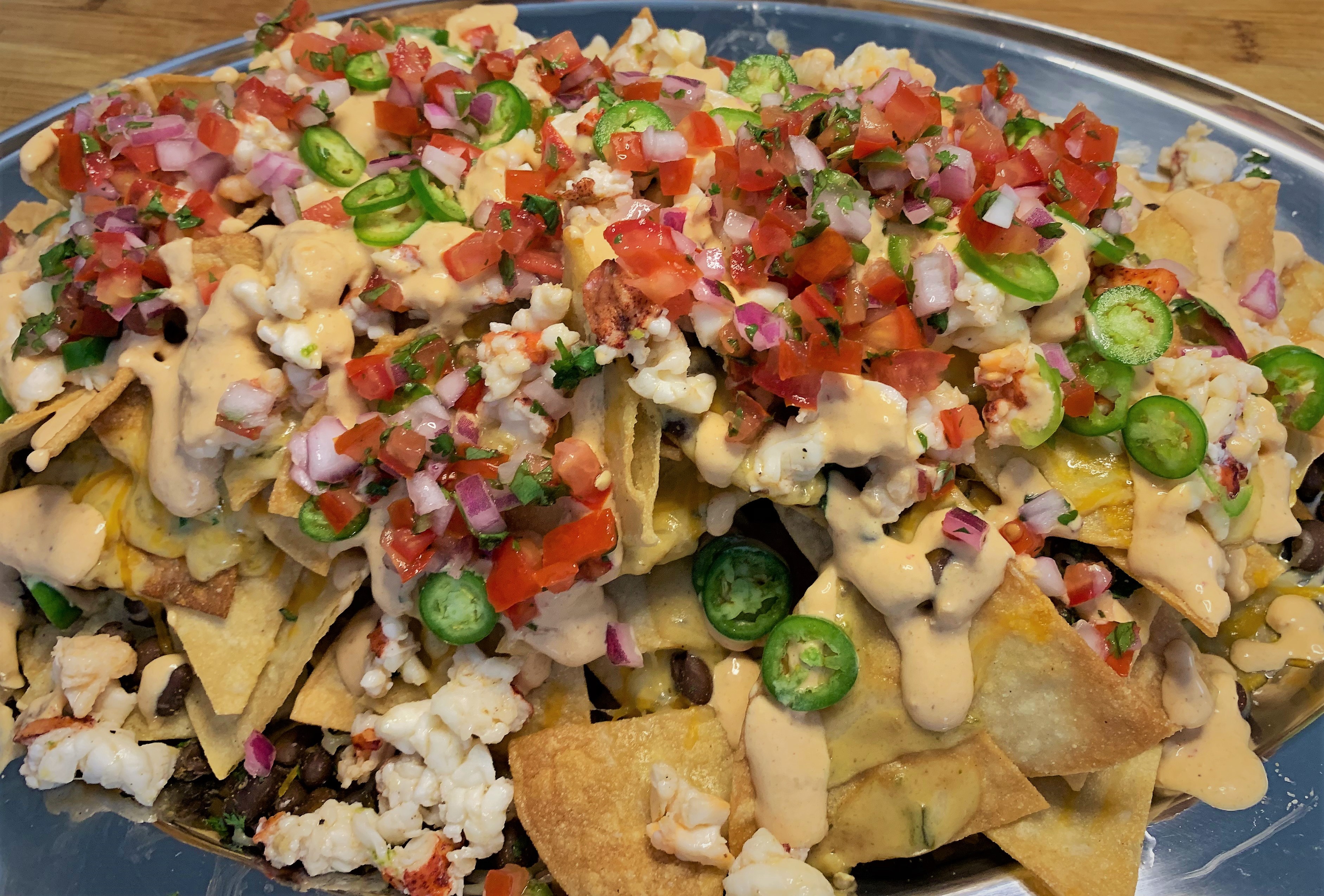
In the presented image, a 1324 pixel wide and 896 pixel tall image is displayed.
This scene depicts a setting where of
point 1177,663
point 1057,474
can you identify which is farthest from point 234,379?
point 1177,663

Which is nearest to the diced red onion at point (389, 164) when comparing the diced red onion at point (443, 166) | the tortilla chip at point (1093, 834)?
the diced red onion at point (443, 166)

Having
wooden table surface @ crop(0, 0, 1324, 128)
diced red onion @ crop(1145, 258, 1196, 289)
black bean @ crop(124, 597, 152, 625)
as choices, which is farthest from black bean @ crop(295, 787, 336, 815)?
wooden table surface @ crop(0, 0, 1324, 128)

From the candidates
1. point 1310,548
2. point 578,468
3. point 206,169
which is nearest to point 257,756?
point 578,468

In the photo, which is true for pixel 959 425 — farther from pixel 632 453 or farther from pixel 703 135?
pixel 703 135

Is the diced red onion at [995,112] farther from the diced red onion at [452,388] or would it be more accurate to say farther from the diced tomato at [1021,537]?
the diced red onion at [452,388]

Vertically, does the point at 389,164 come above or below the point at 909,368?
above
